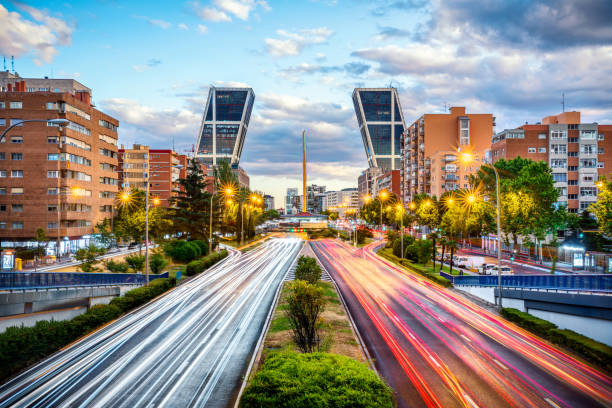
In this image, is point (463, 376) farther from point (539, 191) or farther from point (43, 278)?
point (539, 191)

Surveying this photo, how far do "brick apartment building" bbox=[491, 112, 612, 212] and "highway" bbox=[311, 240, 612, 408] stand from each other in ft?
199

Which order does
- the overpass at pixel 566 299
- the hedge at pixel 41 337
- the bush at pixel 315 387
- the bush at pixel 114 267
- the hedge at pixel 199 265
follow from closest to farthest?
the bush at pixel 315 387 < the hedge at pixel 41 337 < the overpass at pixel 566 299 < the bush at pixel 114 267 < the hedge at pixel 199 265

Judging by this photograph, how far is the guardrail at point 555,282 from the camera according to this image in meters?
21.6

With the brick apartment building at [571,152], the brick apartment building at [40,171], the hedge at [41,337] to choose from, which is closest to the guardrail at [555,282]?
the hedge at [41,337]

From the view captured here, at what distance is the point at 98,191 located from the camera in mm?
67312

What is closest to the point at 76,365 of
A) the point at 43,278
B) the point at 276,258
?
the point at 43,278

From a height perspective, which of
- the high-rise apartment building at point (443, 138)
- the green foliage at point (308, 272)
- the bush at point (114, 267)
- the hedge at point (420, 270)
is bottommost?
the hedge at point (420, 270)

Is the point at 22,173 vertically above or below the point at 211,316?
above

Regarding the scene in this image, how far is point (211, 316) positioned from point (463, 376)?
55.3 feet

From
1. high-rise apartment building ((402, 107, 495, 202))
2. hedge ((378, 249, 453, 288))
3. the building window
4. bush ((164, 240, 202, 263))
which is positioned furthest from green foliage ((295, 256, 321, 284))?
high-rise apartment building ((402, 107, 495, 202))

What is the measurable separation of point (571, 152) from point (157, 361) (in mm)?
87646

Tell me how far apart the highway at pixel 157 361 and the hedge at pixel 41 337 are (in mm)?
609

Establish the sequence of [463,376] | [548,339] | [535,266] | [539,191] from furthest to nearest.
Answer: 1. [539,191]
2. [535,266]
3. [548,339]
4. [463,376]

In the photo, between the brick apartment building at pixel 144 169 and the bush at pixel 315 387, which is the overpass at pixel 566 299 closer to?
the bush at pixel 315 387
